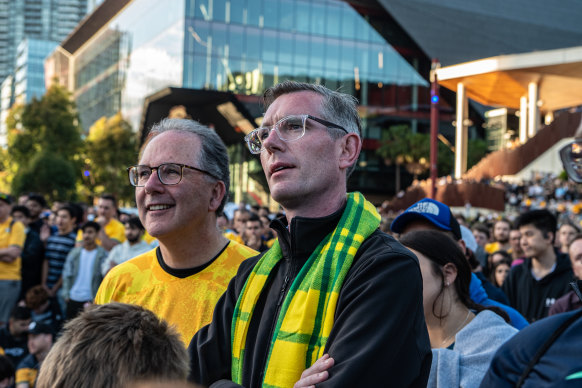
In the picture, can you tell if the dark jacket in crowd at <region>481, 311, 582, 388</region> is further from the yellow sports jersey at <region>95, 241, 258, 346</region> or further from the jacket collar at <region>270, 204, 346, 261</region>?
the yellow sports jersey at <region>95, 241, 258, 346</region>

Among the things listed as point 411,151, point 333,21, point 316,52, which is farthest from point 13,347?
point 333,21

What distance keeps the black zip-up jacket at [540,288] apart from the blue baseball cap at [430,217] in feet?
7.70

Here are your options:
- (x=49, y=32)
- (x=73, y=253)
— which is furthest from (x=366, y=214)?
(x=49, y=32)

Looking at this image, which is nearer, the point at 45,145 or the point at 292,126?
the point at 292,126

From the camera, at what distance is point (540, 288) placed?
6.49m

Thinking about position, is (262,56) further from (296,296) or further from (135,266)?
(296,296)

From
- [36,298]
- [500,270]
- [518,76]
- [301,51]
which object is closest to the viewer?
[36,298]

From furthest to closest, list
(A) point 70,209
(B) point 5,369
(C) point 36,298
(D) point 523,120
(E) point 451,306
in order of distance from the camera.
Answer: (D) point 523,120, (A) point 70,209, (C) point 36,298, (B) point 5,369, (E) point 451,306

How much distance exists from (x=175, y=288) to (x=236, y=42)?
4420 centimetres

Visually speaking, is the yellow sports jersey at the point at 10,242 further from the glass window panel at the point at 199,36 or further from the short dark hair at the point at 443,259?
the glass window panel at the point at 199,36

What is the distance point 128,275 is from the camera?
327 cm

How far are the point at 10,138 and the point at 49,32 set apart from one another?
451ft

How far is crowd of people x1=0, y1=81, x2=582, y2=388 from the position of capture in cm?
169

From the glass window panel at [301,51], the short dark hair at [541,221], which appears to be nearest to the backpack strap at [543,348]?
the short dark hair at [541,221]
